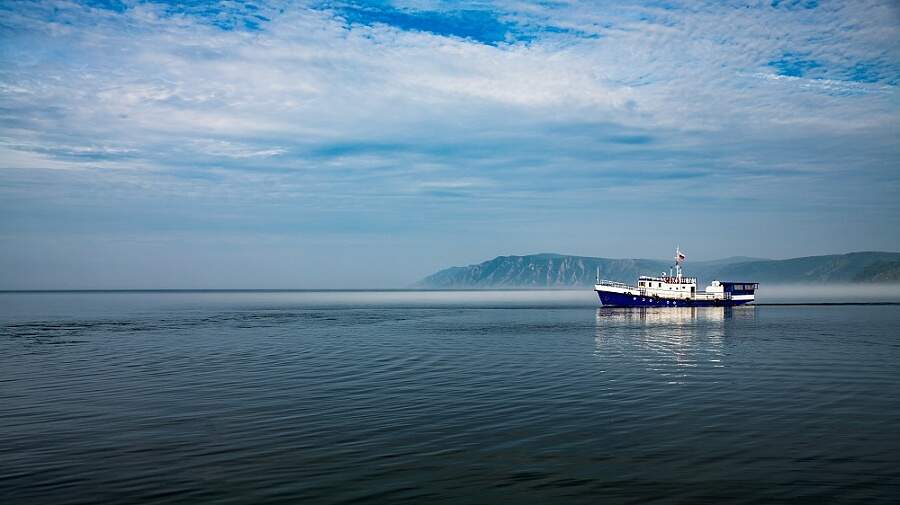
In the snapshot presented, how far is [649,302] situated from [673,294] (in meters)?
5.79

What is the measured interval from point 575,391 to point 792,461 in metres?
14.5

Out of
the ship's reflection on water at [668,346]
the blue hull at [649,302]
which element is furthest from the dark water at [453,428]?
the blue hull at [649,302]

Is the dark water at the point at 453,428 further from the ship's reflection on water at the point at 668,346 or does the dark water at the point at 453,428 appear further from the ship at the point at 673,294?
the ship at the point at 673,294

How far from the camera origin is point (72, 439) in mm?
23266

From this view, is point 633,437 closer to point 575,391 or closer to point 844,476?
point 844,476

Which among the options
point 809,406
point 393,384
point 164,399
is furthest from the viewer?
point 393,384

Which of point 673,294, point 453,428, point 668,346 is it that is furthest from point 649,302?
point 453,428

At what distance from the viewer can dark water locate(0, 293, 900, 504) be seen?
17.3m

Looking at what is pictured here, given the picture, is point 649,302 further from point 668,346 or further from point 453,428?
point 453,428

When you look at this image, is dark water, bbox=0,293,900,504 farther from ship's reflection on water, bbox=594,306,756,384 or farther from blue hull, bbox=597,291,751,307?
blue hull, bbox=597,291,751,307

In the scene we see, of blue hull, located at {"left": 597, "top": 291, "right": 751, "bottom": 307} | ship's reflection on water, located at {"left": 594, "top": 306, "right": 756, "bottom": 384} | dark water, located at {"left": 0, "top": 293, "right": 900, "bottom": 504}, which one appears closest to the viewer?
dark water, located at {"left": 0, "top": 293, "right": 900, "bottom": 504}

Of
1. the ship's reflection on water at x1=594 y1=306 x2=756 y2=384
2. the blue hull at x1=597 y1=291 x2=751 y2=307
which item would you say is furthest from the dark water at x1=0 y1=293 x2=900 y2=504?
the blue hull at x1=597 y1=291 x2=751 y2=307

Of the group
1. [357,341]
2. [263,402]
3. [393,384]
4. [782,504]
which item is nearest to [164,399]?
[263,402]

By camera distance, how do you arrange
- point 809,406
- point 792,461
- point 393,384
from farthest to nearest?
point 393,384
point 809,406
point 792,461
